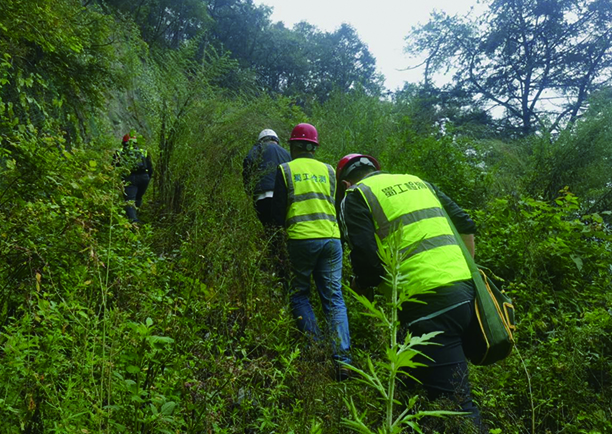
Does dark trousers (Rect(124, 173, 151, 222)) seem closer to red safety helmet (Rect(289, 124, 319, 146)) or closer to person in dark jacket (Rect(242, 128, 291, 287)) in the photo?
person in dark jacket (Rect(242, 128, 291, 287))

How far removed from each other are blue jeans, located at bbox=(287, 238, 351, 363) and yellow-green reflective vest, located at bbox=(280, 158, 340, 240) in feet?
0.27

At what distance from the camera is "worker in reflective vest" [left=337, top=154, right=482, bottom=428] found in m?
1.96

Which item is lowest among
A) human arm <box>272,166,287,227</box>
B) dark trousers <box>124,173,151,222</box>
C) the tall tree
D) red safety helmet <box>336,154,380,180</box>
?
human arm <box>272,166,287,227</box>

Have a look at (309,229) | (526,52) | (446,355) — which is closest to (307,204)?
(309,229)

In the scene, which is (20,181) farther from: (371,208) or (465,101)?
(465,101)

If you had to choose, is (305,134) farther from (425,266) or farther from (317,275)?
(425,266)

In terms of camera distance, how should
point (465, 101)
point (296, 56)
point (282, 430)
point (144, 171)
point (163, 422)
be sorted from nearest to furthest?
1. point (163, 422)
2. point (282, 430)
3. point (144, 171)
4. point (465, 101)
5. point (296, 56)

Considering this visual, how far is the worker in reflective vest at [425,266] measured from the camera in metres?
1.96

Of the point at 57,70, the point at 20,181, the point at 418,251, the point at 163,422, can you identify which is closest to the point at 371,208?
the point at 418,251

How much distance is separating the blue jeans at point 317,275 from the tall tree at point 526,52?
1458 centimetres

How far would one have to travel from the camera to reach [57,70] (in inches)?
167

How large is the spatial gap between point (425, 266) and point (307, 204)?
1.61 m

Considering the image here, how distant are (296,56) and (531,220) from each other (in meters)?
28.1

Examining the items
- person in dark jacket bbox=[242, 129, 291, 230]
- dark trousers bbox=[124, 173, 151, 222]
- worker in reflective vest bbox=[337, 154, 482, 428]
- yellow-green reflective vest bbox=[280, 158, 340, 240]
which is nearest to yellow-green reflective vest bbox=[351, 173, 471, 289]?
worker in reflective vest bbox=[337, 154, 482, 428]
